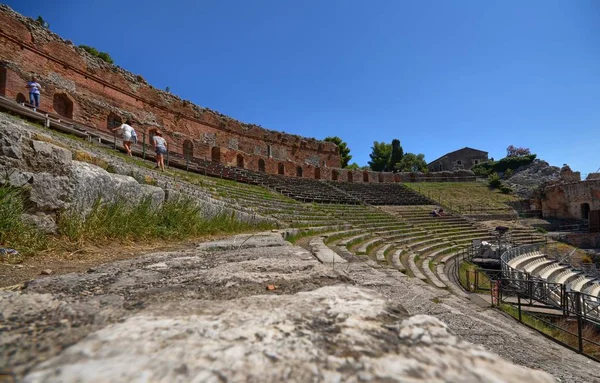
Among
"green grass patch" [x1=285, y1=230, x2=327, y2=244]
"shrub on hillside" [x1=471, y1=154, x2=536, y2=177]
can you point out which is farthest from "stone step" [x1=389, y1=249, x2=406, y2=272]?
"shrub on hillside" [x1=471, y1=154, x2=536, y2=177]

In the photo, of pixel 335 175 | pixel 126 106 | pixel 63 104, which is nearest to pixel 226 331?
pixel 63 104

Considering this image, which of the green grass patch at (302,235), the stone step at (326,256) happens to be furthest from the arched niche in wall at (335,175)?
the stone step at (326,256)

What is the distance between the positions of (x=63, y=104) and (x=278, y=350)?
21596mm

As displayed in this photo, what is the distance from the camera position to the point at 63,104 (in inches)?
651

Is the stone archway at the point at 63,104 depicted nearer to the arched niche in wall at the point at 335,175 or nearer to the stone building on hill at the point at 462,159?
the arched niche in wall at the point at 335,175

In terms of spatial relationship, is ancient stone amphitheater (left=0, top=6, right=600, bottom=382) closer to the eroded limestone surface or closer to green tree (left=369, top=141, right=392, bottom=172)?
the eroded limestone surface

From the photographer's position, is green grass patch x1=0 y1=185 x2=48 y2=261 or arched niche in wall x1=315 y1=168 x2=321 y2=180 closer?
green grass patch x1=0 y1=185 x2=48 y2=261

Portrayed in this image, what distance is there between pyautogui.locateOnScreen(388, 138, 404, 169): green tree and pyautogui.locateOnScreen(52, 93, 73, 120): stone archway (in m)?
50.3

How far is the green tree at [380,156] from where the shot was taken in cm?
5662

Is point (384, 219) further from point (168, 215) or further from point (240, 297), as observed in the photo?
point (240, 297)

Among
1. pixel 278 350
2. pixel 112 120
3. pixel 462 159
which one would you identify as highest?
pixel 462 159

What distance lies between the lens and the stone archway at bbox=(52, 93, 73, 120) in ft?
53.1

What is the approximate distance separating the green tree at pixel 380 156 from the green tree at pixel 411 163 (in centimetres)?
289

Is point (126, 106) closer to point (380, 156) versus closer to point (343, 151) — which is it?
point (343, 151)
